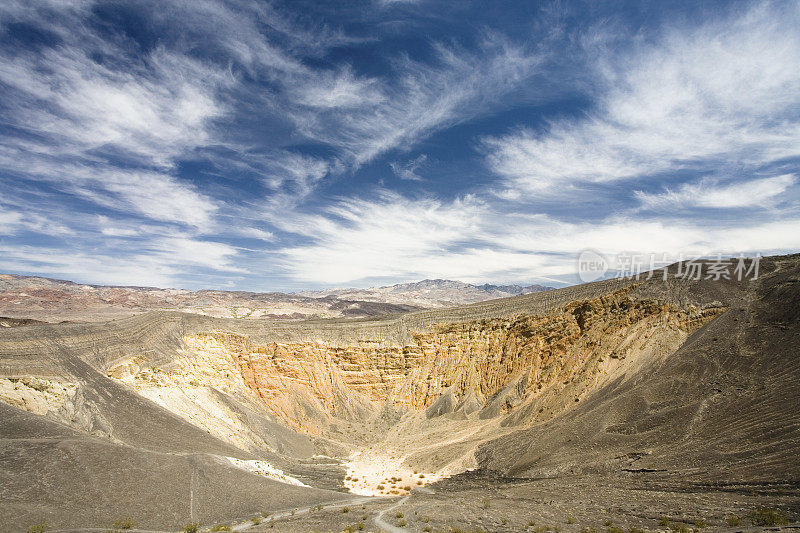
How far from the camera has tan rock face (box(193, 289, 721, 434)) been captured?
33.0 m

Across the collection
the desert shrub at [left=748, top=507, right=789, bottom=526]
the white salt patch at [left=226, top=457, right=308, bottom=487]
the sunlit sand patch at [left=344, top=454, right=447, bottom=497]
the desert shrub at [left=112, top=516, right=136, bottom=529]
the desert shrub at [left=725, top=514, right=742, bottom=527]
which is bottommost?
the sunlit sand patch at [left=344, top=454, right=447, bottom=497]

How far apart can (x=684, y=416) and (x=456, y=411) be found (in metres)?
21.1

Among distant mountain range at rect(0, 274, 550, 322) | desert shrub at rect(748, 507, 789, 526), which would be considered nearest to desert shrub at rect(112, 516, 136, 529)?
desert shrub at rect(748, 507, 789, 526)

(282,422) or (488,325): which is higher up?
(488,325)

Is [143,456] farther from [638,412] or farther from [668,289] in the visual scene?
[668,289]

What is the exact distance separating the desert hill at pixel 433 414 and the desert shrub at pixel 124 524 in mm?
472

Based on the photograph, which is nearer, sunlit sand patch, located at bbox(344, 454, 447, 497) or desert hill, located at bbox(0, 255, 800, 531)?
desert hill, located at bbox(0, 255, 800, 531)

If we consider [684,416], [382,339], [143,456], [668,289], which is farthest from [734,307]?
[143,456]

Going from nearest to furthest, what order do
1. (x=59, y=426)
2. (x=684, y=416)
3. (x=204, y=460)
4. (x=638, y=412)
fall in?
1. (x=59, y=426)
2. (x=204, y=460)
3. (x=684, y=416)
4. (x=638, y=412)

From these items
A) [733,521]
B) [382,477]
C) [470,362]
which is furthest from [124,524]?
[470,362]

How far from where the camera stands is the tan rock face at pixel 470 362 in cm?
3297

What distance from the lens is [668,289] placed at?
35.4 m

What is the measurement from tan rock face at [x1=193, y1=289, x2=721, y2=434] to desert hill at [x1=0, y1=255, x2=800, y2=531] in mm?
162

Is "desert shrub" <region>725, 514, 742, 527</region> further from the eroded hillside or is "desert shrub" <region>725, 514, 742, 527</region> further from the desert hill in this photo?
the eroded hillside
